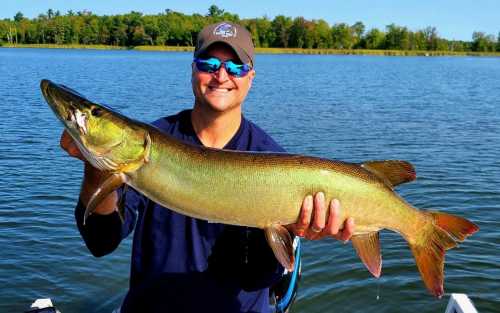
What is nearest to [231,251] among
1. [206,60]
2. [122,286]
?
[206,60]

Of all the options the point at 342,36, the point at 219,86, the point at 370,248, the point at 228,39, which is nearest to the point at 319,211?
the point at 370,248

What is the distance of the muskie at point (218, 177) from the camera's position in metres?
2.92

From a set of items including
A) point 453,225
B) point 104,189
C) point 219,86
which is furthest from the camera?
point 219,86

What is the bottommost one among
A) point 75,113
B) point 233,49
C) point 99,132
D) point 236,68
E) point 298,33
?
point 99,132

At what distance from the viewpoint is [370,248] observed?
326 centimetres

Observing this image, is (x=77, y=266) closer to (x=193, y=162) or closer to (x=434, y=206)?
(x=193, y=162)

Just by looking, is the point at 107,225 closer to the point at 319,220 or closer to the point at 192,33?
the point at 319,220

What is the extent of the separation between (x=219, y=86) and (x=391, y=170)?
1.14m

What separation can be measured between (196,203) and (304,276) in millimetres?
5181

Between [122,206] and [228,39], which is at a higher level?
[228,39]

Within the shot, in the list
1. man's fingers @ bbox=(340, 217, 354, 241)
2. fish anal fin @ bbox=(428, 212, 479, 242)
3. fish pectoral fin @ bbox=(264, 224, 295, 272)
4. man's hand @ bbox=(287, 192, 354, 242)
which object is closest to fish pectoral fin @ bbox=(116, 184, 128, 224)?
fish pectoral fin @ bbox=(264, 224, 295, 272)

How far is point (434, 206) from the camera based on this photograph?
35.2 ft

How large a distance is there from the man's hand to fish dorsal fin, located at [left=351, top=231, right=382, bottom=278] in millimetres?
125

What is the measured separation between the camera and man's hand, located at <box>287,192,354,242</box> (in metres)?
2.97
